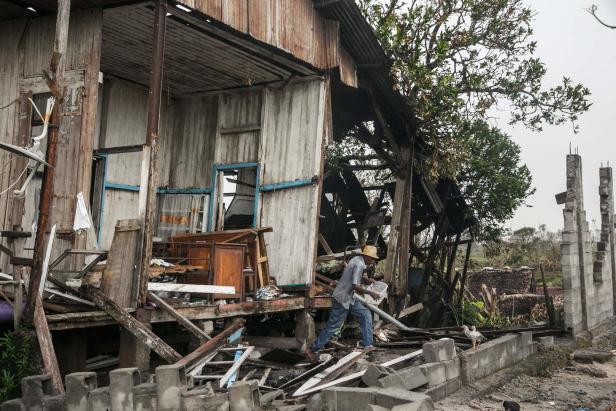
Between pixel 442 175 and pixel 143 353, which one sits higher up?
pixel 442 175

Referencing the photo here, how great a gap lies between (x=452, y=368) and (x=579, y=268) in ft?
21.9

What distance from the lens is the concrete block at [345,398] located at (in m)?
6.29

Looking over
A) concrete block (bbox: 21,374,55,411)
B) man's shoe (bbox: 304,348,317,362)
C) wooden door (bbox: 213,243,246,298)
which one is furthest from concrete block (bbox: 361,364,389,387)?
concrete block (bbox: 21,374,55,411)

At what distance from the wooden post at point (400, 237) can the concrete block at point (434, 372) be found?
18.7 ft

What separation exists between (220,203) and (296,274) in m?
2.54

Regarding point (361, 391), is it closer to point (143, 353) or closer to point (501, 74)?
point (143, 353)

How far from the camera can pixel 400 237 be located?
46.8ft

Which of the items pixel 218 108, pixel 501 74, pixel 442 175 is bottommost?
pixel 442 175

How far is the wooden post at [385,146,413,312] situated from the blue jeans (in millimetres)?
3875

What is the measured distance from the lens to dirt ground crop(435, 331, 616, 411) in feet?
26.9

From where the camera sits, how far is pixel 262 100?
40.4 feet

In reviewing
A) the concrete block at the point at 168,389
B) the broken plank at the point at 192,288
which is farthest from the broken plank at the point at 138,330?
the concrete block at the point at 168,389

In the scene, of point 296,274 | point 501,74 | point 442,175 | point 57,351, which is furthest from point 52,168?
point 501,74

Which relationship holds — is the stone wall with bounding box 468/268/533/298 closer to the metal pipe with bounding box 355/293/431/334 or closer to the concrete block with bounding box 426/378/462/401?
the metal pipe with bounding box 355/293/431/334
